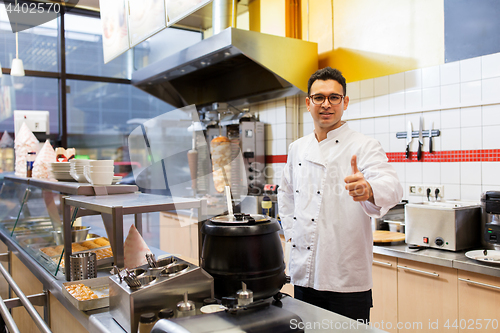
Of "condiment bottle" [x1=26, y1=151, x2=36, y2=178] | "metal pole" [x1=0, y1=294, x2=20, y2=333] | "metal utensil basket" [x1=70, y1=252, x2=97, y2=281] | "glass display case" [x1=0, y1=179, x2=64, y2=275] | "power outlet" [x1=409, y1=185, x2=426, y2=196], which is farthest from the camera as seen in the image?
"power outlet" [x1=409, y1=185, x2=426, y2=196]

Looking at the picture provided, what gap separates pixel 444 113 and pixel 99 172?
256cm

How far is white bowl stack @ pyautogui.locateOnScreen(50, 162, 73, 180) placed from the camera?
2271mm

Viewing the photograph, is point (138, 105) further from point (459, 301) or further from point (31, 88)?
point (459, 301)

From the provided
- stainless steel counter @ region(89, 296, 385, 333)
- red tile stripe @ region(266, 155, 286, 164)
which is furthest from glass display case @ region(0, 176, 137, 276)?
red tile stripe @ region(266, 155, 286, 164)

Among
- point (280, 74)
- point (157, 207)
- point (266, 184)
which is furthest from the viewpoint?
point (266, 184)

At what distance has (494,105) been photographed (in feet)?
8.88

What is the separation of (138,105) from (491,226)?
4.66m

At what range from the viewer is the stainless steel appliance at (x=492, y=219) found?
2343 millimetres

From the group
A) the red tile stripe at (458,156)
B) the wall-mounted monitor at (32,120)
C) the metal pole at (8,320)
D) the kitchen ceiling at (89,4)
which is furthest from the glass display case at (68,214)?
the kitchen ceiling at (89,4)

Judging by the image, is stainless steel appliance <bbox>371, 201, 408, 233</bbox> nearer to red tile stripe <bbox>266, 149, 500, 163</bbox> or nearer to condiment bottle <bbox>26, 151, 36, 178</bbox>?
red tile stripe <bbox>266, 149, 500, 163</bbox>

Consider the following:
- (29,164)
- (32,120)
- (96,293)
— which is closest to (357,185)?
(96,293)

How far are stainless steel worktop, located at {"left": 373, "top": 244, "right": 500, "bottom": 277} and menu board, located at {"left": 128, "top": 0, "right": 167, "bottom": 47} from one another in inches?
81.5

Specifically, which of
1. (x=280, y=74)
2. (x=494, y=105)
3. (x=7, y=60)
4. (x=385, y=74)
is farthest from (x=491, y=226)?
(x=7, y=60)

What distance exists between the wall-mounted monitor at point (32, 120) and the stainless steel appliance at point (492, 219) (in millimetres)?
4255
